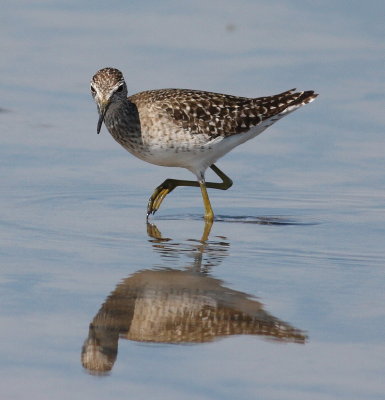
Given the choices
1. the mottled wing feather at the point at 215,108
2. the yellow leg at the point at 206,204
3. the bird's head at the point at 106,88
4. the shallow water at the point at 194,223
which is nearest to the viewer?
the shallow water at the point at 194,223

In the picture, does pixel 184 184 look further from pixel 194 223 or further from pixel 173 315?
pixel 173 315

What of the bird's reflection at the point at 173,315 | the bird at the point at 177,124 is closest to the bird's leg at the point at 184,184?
the bird at the point at 177,124

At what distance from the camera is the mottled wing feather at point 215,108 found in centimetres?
1291

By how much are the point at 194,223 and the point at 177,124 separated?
1.17 meters

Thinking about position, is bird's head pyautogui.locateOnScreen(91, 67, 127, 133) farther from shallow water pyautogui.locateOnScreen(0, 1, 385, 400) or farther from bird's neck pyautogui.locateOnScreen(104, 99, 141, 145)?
shallow water pyautogui.locateOnScreen(0, 1, 385, 400)

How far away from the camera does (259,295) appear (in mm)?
9461

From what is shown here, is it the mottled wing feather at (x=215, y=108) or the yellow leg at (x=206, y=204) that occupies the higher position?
the mottled wing feather at (x=215, y=108)

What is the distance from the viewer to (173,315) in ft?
29.3

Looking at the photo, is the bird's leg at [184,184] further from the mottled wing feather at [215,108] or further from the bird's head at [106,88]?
the bird's head at [106,88]

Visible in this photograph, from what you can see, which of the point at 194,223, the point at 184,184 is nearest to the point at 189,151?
the point at 184,184

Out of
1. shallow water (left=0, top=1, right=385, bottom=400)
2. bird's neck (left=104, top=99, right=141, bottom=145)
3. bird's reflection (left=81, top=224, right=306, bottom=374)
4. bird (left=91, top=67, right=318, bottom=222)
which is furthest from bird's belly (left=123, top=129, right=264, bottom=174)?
bird's reflection (left=81, top=224, right=306, bottom=374)

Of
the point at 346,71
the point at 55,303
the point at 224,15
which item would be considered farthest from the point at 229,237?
the point at 224,15

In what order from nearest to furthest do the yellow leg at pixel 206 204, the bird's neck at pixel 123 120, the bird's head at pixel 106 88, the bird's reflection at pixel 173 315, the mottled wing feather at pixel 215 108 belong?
1. the bird's reflection at pixel 173 315
2. the yellow leg at pixel 206 204
3. the bird's head at pixel 106 88
4. the bird's neck at pixel 123 120
5. the mottled wing feather at pixel 215 108

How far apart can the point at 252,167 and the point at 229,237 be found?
240 centimetres
